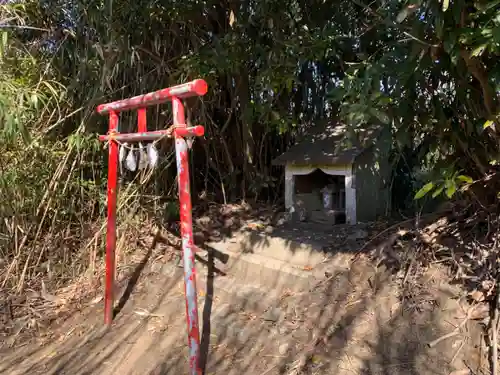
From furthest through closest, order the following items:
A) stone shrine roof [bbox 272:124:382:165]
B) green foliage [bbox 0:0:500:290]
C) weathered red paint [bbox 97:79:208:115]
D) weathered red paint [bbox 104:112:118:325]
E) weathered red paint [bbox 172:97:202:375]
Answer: stone shrine roof [bbox 272:124:382:165], green foliage [bbox 0:0:500:290], weathered red paint [bbox 104:112:118:325], weathered red paint [bbox 172:97:202:375], weathered red paint [bbox 97:79:208:115]

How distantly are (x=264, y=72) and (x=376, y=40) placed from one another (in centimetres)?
113

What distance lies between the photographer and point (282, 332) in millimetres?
3010

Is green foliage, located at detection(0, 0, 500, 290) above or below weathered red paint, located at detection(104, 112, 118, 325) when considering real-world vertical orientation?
above

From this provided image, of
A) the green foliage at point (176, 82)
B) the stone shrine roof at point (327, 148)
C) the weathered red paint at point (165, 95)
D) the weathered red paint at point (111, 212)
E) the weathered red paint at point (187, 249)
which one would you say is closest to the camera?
the weathered red paint at point (165, 95)

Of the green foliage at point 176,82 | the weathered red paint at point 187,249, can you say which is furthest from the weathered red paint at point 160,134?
the green foliage at point 176,82

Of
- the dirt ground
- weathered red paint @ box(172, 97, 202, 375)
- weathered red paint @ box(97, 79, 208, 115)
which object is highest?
weathered red paint @ box(97, 79, 208, 115)

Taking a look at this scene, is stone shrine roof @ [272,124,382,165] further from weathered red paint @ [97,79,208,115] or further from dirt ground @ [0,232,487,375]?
weathered red paint @ [97,79,208,115]

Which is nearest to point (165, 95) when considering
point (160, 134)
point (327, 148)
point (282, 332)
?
point (160, 134)

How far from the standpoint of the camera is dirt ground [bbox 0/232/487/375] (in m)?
2.56

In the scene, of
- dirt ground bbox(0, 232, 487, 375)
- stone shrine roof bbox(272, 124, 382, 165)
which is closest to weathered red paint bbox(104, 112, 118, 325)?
dirt ground bbox(0, 232, 487, 375)

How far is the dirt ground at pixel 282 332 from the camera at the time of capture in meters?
2.56

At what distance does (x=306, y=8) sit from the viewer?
401 cm

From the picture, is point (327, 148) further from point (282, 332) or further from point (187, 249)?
point (187, 249)

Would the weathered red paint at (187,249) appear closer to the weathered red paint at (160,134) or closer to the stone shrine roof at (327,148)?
the weathered red paint at (160,134)
